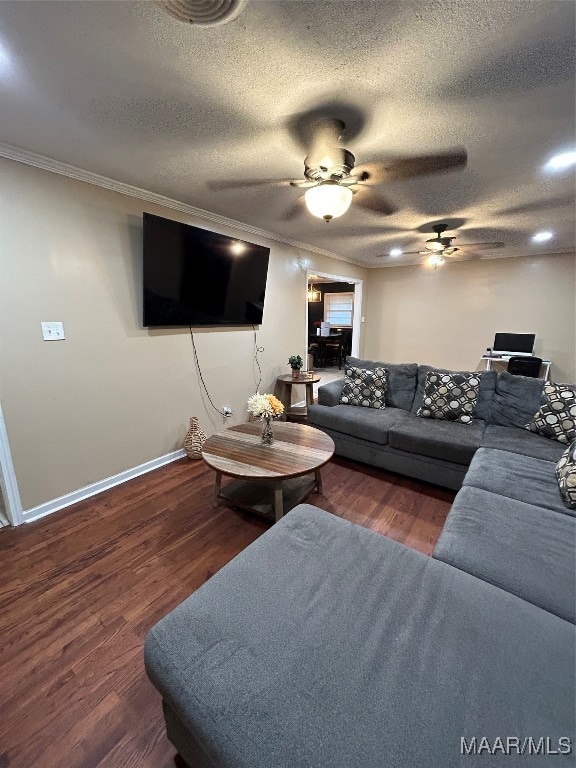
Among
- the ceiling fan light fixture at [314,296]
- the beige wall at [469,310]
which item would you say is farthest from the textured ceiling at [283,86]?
the ceiling fan light fixture at [314,296]

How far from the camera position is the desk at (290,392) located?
3.88 meters

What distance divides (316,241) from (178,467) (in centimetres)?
316

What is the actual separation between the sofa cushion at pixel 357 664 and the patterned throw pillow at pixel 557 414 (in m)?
1.91

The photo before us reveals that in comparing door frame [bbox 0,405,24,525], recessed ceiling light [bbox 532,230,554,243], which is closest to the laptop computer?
recessed ceiling light [bbox 532,230,554,243]

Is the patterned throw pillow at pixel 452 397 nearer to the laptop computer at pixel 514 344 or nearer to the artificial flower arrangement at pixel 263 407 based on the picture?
the artificial flower arrangement at pixel 263 407

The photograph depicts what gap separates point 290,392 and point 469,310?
3.53m

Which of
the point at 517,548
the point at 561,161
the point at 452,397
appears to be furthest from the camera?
the point at 452,397

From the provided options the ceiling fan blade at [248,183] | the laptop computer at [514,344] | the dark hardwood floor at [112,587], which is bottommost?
the dark hardwood floor at [112,587]

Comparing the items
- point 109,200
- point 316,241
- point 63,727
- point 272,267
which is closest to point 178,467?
point 63,727

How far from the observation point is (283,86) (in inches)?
53.3

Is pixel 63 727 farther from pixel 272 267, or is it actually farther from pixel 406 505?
pixel 272 267

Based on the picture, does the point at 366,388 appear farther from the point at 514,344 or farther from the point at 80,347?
the point at 514,344

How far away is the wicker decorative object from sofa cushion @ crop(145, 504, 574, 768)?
204cm

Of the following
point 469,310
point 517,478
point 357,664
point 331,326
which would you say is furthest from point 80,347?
point 331,326
